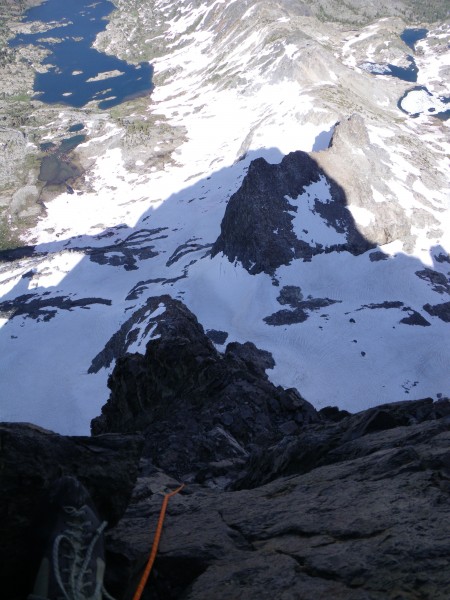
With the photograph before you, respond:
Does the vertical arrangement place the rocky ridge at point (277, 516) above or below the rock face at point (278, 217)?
above

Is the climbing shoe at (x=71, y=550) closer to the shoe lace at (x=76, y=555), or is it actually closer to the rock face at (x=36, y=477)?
the shoe lace at (x=76, y=555)

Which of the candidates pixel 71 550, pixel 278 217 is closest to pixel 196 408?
pixel 71 550

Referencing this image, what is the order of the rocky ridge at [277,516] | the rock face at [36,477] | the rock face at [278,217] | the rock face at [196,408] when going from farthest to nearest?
1. the rock face at [278,217]
2. the rock face at [196,408]
3. the rock face at [36,477]
4. the rocky ridge at [277,516]

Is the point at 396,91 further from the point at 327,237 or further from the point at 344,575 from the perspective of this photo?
the point at 344,575

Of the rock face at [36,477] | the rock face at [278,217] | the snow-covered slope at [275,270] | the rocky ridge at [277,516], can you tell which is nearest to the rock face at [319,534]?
the rocky ridge at [277,516]

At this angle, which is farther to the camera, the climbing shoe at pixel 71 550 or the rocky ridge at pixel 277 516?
the rocky ridge at pixel 277 516

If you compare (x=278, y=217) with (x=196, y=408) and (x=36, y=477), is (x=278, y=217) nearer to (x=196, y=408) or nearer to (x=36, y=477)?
(x=196, y=408)

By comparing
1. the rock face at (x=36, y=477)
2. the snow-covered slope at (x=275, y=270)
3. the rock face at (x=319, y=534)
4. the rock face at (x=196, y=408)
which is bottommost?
the snow-covered slope at (x=275, y=270)
